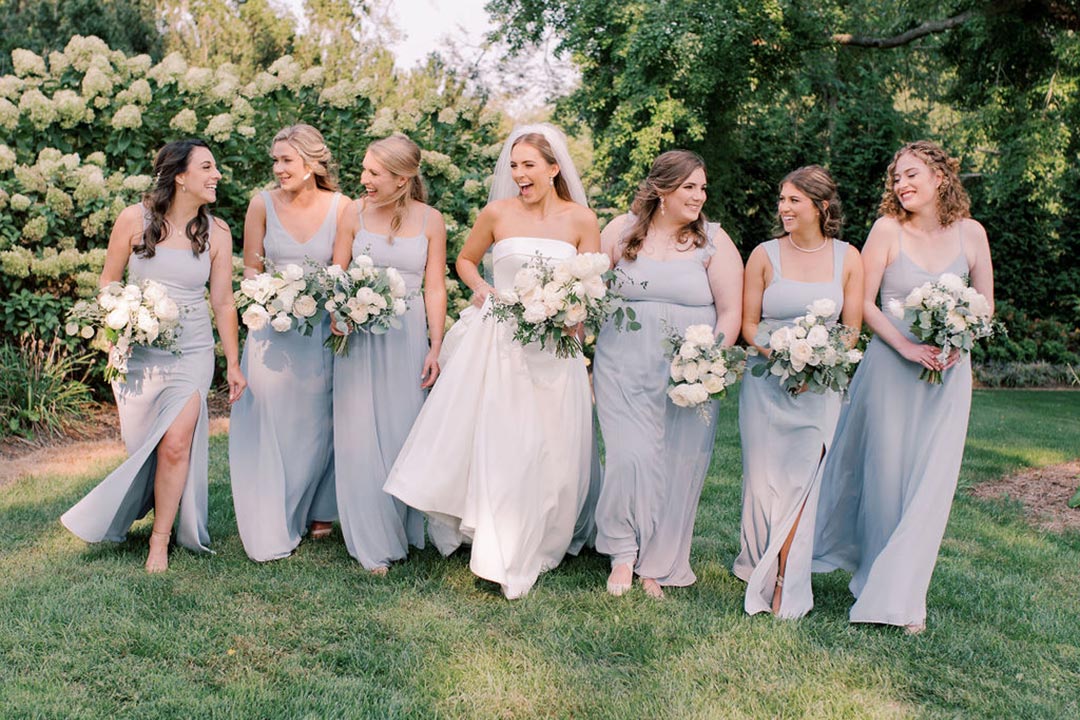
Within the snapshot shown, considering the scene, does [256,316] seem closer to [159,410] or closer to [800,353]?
[159,410]

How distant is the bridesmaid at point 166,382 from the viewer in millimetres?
5465

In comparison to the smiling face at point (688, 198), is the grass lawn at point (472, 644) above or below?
below

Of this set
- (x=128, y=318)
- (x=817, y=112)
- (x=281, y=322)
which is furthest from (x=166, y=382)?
(x=817, y=112)

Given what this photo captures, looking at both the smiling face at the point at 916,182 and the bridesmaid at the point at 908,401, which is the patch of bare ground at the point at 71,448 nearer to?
the bridesmaid at the point at 908,401

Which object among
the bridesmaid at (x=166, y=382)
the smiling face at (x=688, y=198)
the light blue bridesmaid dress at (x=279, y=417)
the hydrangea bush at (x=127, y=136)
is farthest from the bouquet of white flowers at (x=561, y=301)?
the hydrangea bush at (x=127, y=136)

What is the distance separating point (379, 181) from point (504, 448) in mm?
1665

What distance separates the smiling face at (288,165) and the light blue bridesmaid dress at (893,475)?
3.29 meters

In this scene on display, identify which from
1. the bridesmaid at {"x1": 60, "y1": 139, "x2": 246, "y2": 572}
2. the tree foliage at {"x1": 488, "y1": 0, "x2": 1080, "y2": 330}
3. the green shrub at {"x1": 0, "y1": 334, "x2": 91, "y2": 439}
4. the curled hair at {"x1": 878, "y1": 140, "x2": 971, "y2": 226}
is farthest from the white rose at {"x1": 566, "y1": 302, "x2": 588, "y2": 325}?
the tree foliage at {"x1": 488, "y1": 0, "x2": 1080, "y2": 330}

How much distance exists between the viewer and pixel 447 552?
5594 mm

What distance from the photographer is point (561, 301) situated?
4855 mm

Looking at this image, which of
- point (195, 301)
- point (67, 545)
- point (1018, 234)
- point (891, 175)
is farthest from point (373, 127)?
point (1018, 234)

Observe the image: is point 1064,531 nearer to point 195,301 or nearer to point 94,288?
point 195,301

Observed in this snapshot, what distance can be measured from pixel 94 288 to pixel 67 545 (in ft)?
12.9

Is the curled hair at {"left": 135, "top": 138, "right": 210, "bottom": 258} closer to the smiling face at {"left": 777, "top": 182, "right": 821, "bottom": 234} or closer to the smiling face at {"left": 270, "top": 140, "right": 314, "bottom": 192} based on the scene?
the smiling face at {"left": 270, "top": 140, "right": 314, "bottom": 192}
